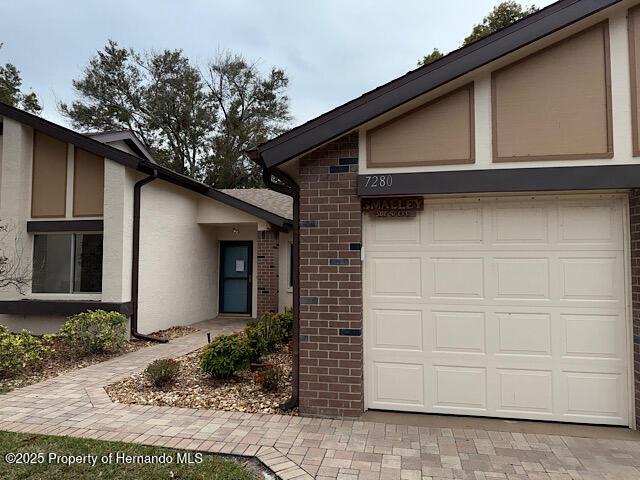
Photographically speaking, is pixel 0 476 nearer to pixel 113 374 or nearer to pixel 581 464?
pixel 113 374

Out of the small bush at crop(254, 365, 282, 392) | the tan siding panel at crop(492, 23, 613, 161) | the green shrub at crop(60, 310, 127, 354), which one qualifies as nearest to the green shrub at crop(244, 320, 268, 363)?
the small bush at crop(254, 365, 282, 392)

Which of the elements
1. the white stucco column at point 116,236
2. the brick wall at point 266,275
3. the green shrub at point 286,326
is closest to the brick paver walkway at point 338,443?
the green shrub at point 286,326

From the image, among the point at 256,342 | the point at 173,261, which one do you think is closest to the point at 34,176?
the point at 173,261

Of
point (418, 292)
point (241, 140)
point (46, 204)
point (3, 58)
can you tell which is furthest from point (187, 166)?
point (418, 292)

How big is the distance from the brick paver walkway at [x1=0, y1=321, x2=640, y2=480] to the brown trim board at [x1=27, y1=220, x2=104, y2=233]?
4.46 m

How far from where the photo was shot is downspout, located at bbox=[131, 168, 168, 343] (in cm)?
859

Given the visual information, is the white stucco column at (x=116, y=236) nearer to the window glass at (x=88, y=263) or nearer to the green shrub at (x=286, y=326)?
the window glass at (x=88, y=263)

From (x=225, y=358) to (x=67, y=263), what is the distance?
5.57 meters

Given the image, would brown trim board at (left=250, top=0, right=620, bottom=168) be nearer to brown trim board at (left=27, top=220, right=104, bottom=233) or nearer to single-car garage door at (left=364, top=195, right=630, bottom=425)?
single-car garage door at (left=364, top=195, right=630, bottom=425)

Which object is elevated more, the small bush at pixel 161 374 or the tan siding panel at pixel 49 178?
the tan siding panel at pixel 49 178

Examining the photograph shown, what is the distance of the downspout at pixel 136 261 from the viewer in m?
8.59

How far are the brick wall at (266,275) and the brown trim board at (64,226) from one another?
3939 mm

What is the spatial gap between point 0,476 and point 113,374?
2.94m

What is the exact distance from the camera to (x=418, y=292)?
183 inches
